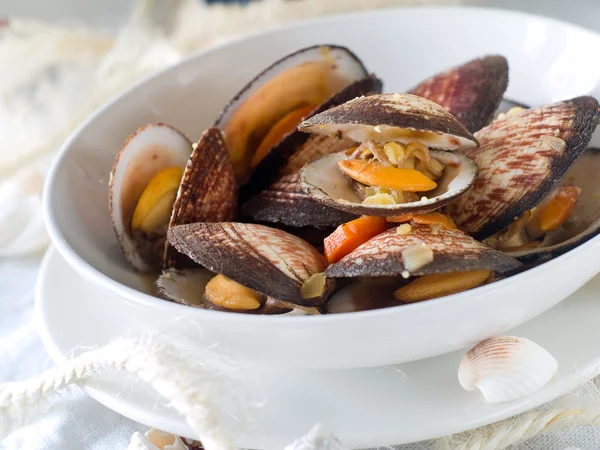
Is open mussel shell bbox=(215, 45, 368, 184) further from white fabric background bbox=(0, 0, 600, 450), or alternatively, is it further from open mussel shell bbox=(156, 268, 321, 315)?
white fabric background bbox=(0, 0, 600, 450)

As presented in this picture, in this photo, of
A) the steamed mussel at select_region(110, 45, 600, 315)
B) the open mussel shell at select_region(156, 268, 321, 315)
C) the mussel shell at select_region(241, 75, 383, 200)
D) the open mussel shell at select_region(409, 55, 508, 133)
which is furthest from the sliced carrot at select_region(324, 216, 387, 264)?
the open mussel shell at select_region(409, 55, 508, 133)

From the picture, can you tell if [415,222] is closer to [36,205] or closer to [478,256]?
[478,256]

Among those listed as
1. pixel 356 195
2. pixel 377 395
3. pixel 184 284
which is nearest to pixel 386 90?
pixel 356 195

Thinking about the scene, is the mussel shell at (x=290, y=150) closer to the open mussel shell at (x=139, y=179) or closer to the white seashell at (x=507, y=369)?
the open mussel shell at (x=139, y=179)

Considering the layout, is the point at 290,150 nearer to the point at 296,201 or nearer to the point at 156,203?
the point at 296,201

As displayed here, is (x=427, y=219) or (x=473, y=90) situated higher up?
(x=473, y=90)

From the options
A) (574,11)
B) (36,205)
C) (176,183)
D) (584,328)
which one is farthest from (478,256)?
(574,11)
